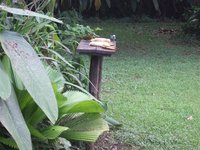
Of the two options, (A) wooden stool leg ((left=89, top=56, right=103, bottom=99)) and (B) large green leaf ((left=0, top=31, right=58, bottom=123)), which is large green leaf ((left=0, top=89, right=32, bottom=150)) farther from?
(A) wooden stool leg ((left=89, top=56, right=103, bottom=99))

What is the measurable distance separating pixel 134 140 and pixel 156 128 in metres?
0.30

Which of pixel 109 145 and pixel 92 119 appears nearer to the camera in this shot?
pixel 92 119

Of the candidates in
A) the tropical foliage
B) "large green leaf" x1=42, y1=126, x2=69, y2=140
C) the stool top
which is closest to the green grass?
the stool top

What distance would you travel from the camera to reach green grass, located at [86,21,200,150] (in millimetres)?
3158

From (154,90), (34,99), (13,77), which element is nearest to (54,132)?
(13,77)

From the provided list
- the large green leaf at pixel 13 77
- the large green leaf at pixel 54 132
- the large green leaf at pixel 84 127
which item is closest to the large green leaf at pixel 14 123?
the large green leaf at pixel 13 77

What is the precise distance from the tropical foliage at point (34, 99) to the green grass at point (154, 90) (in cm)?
69

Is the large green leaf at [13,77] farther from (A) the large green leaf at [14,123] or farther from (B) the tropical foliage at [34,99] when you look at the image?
(A) the large green leaf at [14,123]

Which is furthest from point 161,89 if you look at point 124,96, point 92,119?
point 92,119

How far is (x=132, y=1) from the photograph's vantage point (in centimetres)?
893

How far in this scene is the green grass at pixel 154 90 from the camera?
3.16 m

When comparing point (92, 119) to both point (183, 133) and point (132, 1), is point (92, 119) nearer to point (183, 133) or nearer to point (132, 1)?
point (183, 133)

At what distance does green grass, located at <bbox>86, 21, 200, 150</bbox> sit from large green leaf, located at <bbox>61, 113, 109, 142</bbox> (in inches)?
24.7

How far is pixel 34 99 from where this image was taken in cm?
184
